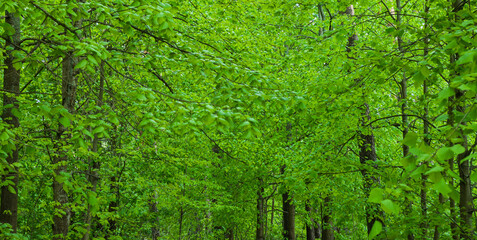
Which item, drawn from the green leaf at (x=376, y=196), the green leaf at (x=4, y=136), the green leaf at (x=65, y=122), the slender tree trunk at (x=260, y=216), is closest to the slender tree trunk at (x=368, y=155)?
the green leaf at (x=376, y=196)

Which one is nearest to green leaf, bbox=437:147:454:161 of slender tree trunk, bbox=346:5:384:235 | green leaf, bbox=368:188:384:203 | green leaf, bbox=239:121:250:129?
green leaf, bbox=368:188:384:203

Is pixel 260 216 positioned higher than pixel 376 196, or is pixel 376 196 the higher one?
pixel 376 196

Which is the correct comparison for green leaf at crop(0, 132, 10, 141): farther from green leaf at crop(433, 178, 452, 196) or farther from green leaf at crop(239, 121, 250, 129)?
green leaf at crop(433, 178, 452, 196)

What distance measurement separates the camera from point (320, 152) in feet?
23.2

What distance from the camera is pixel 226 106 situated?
12.0 ft

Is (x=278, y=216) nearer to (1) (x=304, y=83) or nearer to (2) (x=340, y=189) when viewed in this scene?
(1) (x=304, y=83)

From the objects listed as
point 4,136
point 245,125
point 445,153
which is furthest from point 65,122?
point 445,153

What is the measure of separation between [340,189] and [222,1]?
183 inches

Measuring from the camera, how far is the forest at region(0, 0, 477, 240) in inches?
141

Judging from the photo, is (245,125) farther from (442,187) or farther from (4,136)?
(4,136)

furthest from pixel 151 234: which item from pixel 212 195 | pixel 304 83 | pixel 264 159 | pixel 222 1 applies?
pixel 222 1

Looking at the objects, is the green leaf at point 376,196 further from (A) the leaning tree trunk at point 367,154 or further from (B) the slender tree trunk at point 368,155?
(B) the slender tree trunk at point 368,155

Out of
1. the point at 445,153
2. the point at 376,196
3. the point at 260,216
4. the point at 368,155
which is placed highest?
the point at 368,155

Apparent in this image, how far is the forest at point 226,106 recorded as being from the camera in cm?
358
